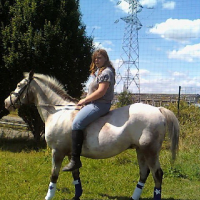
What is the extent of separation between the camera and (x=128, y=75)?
20328mm

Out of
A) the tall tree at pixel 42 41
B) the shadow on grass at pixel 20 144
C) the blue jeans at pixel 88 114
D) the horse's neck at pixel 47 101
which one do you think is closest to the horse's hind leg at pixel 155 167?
the blue jeans at pixel 88 114

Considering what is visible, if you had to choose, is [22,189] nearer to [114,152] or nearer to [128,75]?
[114,152]

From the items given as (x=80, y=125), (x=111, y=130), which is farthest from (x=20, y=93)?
A: (x=111, y=130)

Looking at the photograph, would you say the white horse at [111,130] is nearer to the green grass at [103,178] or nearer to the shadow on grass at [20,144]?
the green grass at [103,178]

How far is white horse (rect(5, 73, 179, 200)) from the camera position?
3.83 metres

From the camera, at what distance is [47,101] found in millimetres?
4480

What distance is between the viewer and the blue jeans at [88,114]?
3879mm

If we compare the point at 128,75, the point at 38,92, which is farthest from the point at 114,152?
the point at 128,75

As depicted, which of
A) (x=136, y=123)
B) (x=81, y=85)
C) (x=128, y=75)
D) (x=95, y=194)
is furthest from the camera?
(x=128, y=75)

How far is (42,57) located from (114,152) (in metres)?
6.00

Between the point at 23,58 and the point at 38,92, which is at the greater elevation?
the point at 23,58

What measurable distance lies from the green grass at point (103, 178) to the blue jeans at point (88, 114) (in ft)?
5.32

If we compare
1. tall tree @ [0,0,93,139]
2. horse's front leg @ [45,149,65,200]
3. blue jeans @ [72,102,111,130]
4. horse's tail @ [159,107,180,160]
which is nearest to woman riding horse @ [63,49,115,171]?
blue jeans @ [72,102,111,130]

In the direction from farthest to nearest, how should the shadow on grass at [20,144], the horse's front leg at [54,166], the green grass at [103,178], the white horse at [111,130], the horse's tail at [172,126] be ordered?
the shadow on grass at [20,144]
the green grass at [103,178]
the horse's front leg at [54,166]
the horse's tail at [172,126]
the white horse at [111,130]
